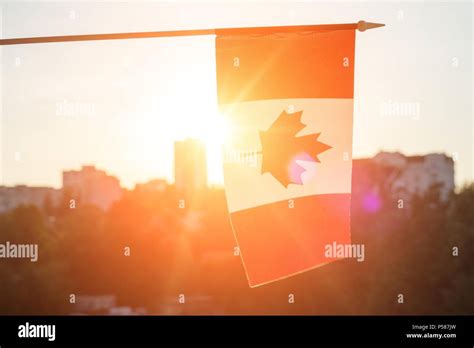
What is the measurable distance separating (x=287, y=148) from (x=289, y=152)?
0.04 metres

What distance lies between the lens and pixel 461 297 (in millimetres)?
19766

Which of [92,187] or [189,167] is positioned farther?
[92,187]

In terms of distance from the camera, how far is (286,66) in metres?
6.04

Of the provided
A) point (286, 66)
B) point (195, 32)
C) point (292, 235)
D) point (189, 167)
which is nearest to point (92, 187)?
point (189, 167)

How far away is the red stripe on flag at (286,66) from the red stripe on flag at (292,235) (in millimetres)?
962

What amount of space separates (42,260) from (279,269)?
20743mm

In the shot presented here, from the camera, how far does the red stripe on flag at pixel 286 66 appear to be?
5.91 m

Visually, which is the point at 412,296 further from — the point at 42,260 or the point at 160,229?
the point at 42,260

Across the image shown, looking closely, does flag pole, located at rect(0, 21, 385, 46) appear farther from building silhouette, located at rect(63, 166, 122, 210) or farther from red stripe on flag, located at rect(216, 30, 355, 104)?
building silhouette, located at rect(63, 166, 122, 210)
